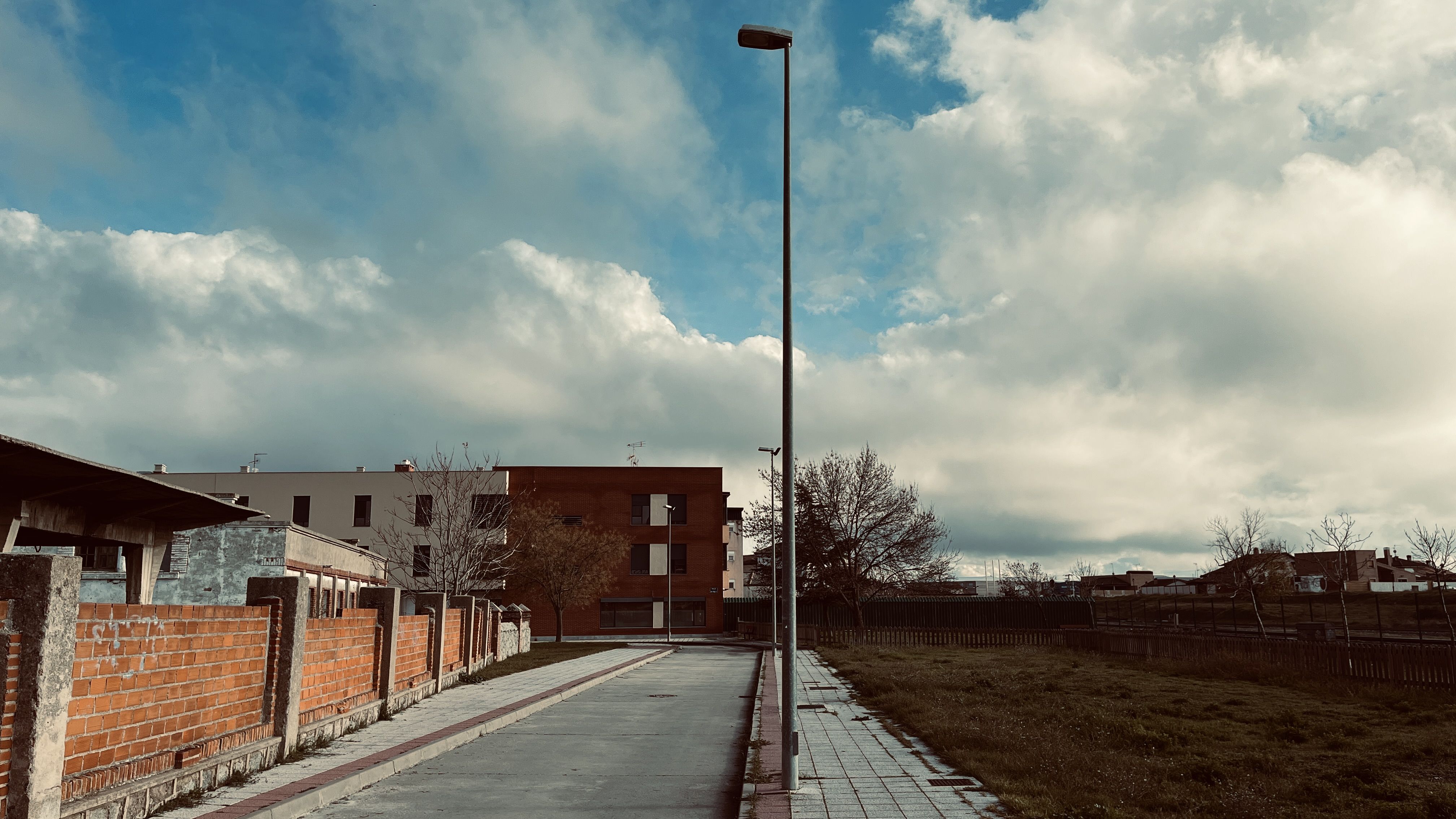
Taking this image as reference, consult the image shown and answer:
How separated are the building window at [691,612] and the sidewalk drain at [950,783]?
2145 inches

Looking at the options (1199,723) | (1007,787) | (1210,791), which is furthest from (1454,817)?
(1199,723)

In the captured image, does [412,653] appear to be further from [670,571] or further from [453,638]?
[670,571]

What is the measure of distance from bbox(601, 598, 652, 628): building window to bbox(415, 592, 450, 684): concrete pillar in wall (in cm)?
4397

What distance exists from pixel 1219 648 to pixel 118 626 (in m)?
26.8

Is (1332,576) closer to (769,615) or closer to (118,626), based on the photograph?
(769,615)

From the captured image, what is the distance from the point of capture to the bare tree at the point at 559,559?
168ft

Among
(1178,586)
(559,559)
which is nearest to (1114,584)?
(1178,586)

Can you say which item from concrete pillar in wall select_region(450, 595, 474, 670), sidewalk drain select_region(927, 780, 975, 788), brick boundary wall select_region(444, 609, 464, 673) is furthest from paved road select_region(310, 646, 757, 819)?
concrete pillar in wall select_region(450, 595, 474, 670)

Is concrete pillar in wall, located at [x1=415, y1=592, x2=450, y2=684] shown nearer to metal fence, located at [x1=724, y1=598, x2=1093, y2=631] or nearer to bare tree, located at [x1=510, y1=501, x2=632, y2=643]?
bare tree, located at [x1=510, y1=501, x2=632, y2=643]

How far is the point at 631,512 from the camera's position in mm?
64500

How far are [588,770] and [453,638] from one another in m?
11.3

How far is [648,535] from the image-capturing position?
210 feet

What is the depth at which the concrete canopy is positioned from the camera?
9.97 meters

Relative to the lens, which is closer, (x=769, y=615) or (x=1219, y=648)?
(x=1219, y=648)
